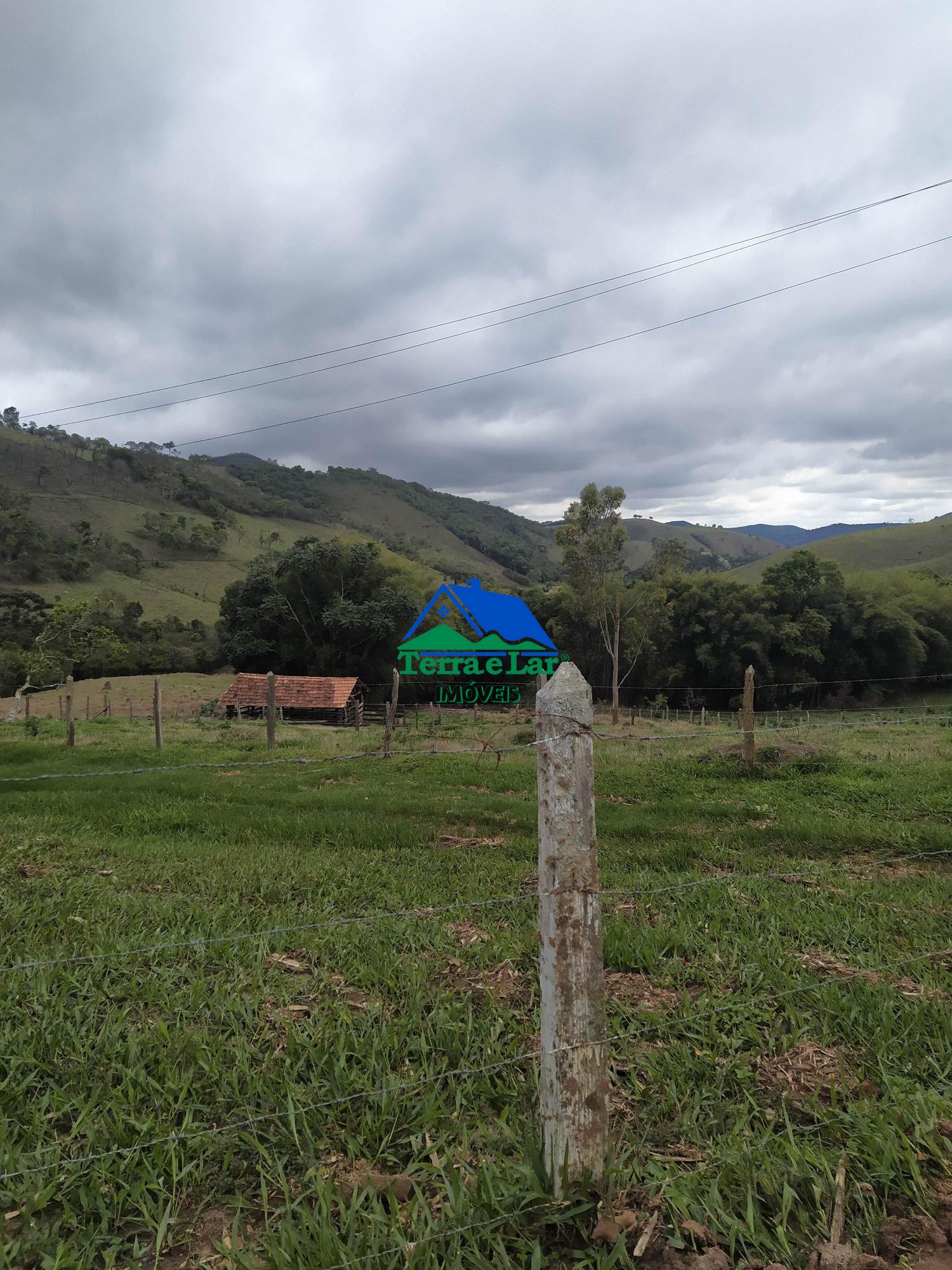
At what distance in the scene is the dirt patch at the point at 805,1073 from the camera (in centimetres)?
266

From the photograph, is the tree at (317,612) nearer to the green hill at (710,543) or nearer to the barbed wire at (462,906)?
the barbed wire at (462,906)

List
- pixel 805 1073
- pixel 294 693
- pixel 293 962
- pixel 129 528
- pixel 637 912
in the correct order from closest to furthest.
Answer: pixel 805 1073 → pixel 293 962 → pixel 637 912 → pixel 294 693 → pixel 129 528

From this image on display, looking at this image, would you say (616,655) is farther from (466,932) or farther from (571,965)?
(571,965)

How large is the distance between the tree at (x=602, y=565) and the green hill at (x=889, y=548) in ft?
153

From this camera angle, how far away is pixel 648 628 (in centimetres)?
3662

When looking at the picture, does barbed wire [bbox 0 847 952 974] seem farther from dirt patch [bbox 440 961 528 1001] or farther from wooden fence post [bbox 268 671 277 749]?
wooden fence post [bbox 268 671 277 749]

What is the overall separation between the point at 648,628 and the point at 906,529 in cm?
7709

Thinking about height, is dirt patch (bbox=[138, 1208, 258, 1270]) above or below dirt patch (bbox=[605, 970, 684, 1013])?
below

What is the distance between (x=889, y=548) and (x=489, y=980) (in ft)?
327

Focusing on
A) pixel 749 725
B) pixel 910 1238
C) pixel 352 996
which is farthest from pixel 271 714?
pixel 910 1238

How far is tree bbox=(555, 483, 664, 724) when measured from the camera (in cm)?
3425

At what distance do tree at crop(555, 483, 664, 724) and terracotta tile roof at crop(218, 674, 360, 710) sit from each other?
13378mm

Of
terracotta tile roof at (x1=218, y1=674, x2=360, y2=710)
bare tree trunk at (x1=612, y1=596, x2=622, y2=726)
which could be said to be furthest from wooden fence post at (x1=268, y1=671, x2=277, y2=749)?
bare tree trunk at (x1=612, y1=596, x2=622, y2=726)

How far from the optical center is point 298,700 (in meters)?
34.3
